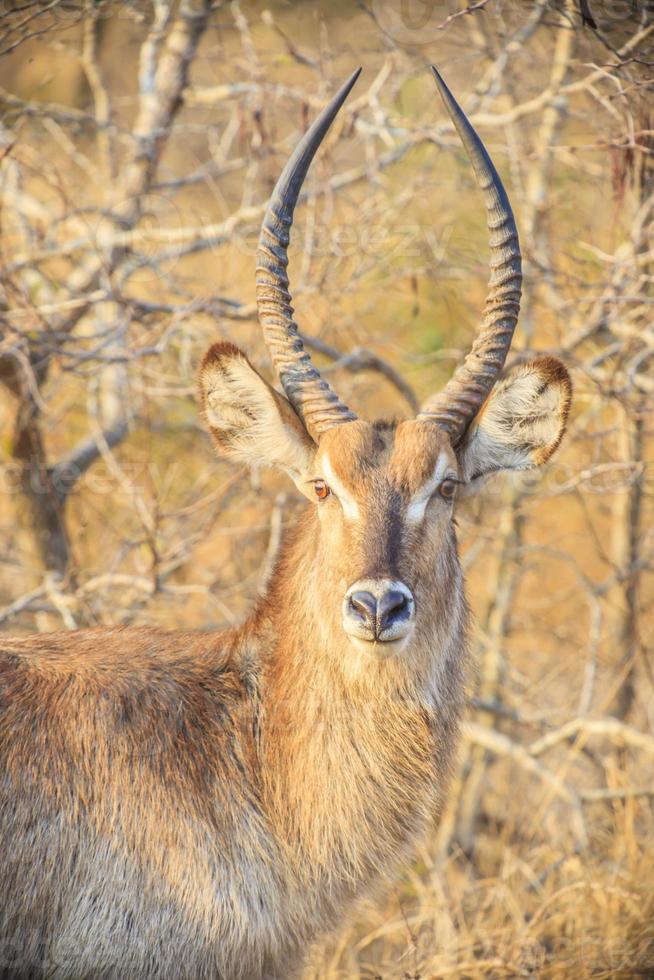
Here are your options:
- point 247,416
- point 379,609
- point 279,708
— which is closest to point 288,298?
point 247,416

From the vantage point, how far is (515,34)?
21.7 feet

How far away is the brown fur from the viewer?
3.59 metres

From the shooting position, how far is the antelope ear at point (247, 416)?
13.7 ft

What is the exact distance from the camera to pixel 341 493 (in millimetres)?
3879

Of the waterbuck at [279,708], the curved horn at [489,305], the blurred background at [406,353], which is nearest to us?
the waterbuck at [279,708]

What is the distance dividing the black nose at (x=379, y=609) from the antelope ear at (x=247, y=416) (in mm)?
940

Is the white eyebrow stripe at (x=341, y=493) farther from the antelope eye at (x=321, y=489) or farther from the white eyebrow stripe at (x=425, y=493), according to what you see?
the white eyebrow stripe at (x=425, y=493)

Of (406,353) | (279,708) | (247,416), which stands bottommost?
(279,708)

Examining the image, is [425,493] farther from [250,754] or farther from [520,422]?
[250,754]

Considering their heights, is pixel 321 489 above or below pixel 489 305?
below

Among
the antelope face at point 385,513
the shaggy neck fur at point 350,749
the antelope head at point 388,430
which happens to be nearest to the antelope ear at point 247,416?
the antelope head at point 388,430

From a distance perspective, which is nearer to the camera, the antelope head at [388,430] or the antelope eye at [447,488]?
the antelope head at [388,430]

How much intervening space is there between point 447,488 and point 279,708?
1.09 m

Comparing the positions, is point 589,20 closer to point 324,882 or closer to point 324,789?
point 324,789
